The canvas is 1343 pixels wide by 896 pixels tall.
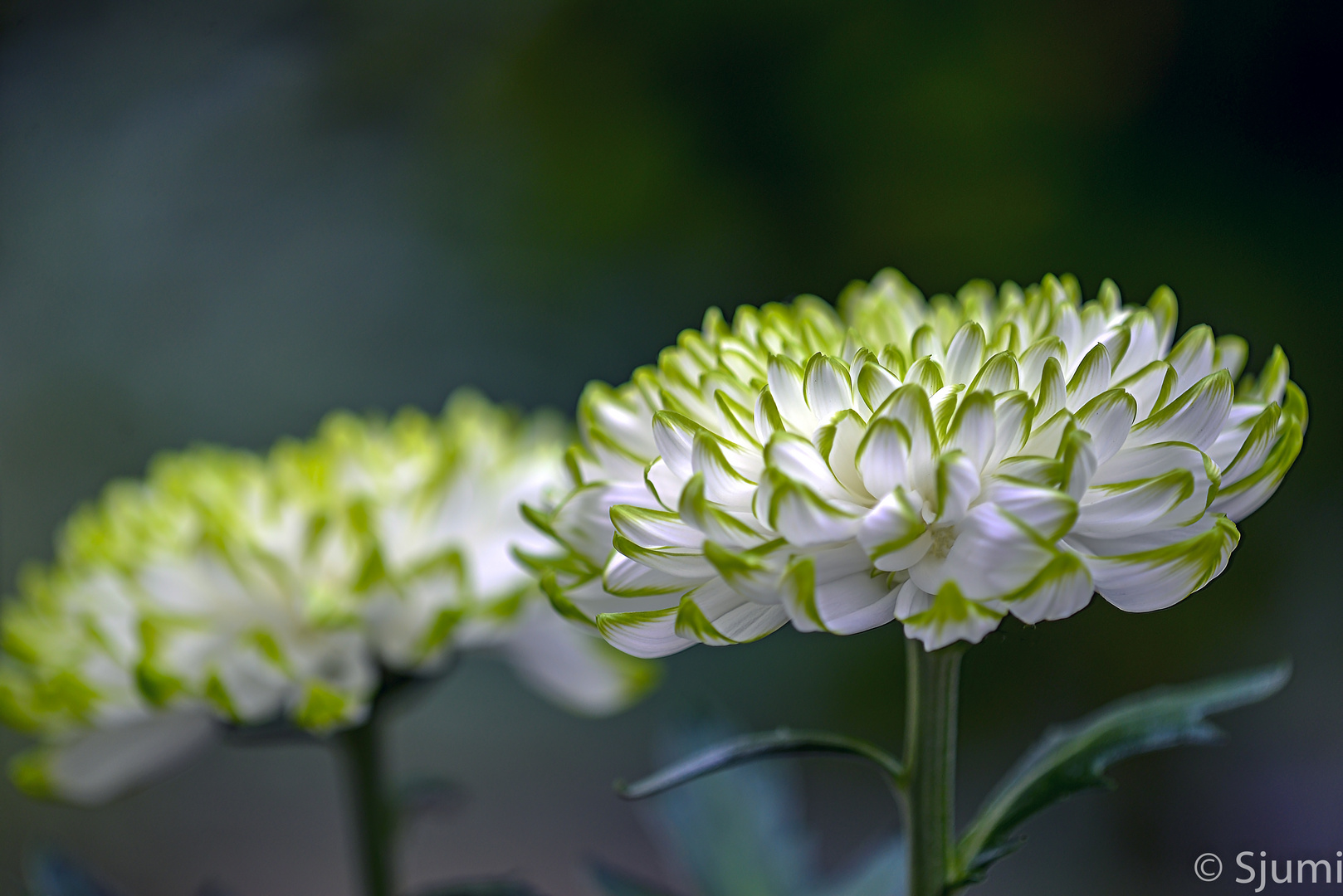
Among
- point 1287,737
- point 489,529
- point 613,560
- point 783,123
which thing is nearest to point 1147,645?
point 1287,737

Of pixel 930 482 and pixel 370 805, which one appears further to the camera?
pixel 370 805

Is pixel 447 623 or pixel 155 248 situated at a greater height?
pixel 155 248

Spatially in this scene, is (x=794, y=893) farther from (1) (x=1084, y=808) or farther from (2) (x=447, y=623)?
(1) (x=1084, y=808)

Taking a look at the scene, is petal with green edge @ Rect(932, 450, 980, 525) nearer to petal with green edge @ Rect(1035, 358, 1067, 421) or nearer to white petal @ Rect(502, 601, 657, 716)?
petal with green edge @ Rect(1035, 358, 1067, 421)

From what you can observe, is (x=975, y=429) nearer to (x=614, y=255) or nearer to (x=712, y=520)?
(x=712, y=520)

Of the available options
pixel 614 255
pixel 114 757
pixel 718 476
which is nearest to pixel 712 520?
pixel 718 476

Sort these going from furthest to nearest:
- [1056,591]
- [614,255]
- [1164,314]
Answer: [614,255] → [1164,314] → [1056,591]

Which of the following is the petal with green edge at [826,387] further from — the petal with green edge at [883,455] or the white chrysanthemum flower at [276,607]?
the white chrysanthemum flower at [276,607]
